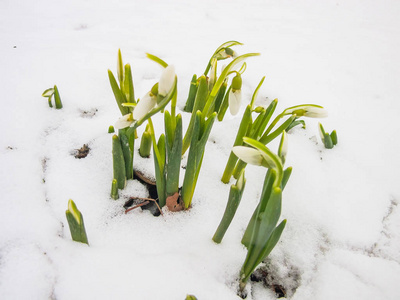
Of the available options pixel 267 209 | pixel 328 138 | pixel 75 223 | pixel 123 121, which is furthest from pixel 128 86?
pixel 328 138

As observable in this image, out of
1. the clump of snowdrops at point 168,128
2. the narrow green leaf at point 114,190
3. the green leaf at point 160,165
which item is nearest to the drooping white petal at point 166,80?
the clump of snowdrops at point 168,128

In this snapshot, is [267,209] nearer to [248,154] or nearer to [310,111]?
[248,154]

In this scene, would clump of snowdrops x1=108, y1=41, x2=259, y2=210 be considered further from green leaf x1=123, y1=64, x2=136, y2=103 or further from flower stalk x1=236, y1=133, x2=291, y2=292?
flower stalk x1=236, y1=133, x2=291, y2=292

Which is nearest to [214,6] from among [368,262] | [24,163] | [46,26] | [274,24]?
[274,24]

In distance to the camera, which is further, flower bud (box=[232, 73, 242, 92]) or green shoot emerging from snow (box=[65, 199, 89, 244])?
flower bud (box=[232, 73, 242, 92])

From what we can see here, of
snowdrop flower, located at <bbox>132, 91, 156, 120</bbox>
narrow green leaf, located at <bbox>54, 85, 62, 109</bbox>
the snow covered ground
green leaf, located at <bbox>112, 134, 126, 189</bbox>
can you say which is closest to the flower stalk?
the snow covered ground
